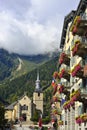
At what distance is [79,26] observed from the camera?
4591cm

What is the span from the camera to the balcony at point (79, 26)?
44.6 meters

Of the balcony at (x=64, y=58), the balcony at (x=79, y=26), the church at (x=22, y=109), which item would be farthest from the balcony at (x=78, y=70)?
the church at (x=22, y=109)

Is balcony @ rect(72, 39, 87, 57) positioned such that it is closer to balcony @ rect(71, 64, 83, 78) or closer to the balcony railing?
the balcony railing

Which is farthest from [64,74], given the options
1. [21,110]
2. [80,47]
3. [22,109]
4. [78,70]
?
[22,109]

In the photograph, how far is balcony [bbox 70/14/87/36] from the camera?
44.6 m

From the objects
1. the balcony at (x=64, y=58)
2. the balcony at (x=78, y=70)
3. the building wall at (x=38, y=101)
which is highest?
the building wall at (x=38, y=101)

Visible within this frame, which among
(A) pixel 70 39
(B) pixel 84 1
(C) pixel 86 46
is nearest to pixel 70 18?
(A) pixel 70 39

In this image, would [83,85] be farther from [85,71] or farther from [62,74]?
[62,74]

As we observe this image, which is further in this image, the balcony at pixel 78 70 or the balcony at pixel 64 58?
the balcony at pixel 64 58

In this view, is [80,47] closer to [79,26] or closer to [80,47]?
[80,47]

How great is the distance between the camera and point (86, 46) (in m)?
Result: 44.7

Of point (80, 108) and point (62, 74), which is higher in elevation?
point (62, 74)

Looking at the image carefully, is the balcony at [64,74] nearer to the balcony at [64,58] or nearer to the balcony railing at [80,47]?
the balcony at [64,58]

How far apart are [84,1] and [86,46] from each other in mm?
7270
